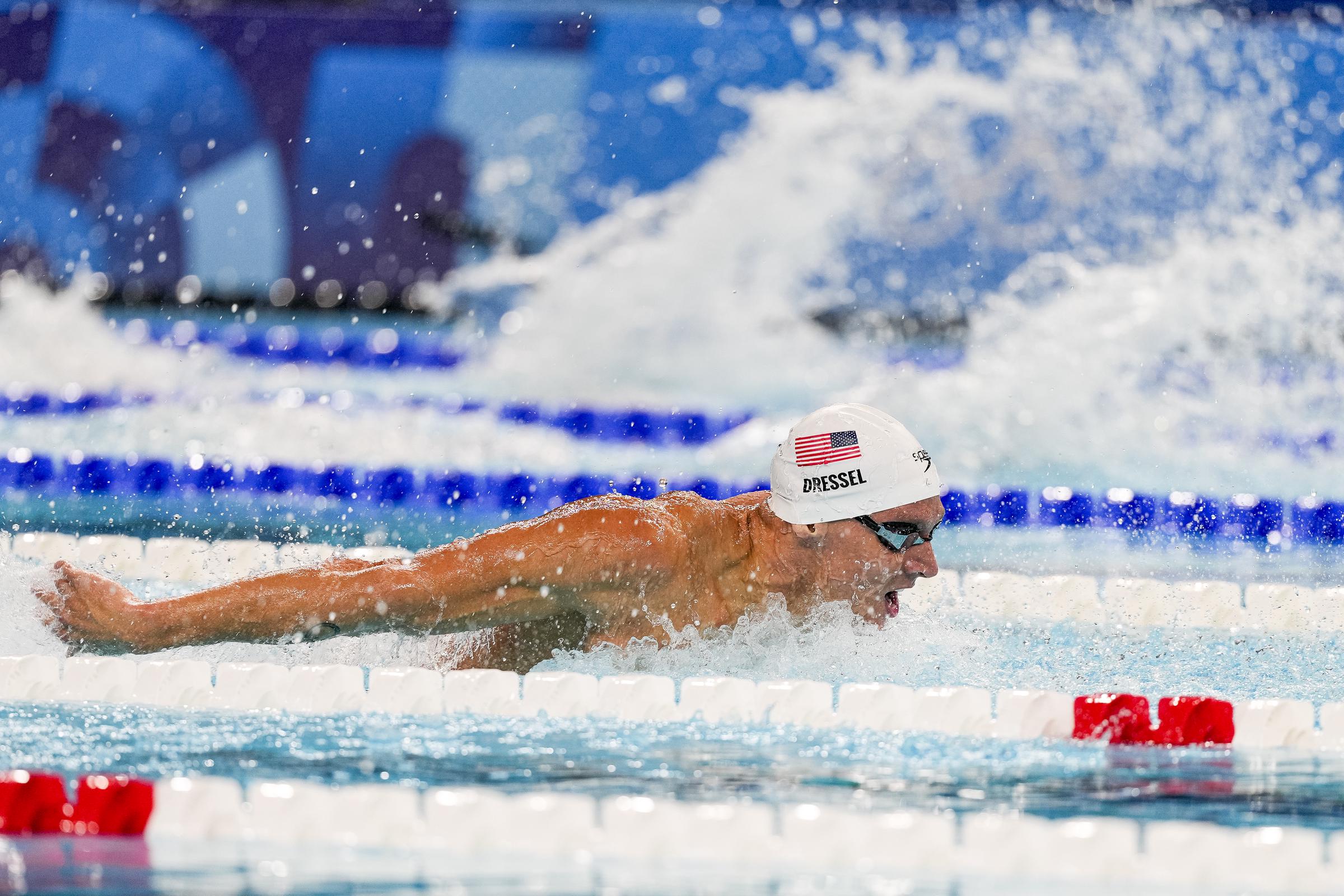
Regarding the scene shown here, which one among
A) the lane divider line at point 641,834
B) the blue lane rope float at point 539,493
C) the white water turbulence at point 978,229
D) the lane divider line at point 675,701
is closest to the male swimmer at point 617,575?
the lane divider line at point 675,701

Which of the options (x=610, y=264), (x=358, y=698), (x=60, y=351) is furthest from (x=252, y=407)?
(x=358, y=698)

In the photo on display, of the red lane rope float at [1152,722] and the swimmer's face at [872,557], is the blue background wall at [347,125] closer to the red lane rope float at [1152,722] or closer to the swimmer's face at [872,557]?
the swimmer's face at [872,557]

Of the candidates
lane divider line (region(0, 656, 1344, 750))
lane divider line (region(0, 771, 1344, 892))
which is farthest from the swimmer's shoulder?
lane divider line (region(0, 771, 1344, 892))

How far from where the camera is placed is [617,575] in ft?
8.45

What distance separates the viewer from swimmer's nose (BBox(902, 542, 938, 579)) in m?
2.72

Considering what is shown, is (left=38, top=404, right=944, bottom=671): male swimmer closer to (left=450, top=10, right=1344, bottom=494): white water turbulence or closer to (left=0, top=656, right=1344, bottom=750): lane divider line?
(left=0, top=656, right=1344, bottom=750): lane divider line

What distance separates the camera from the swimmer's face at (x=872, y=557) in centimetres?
274

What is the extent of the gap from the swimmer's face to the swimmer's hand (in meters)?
1.09

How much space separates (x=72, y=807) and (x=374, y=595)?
24.0 inches

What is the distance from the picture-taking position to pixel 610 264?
9.25 metres

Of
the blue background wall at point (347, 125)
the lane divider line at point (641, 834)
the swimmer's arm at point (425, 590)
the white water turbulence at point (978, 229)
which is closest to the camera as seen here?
the lane divider line at point (641, 834)

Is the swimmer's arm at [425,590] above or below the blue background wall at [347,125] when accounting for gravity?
below

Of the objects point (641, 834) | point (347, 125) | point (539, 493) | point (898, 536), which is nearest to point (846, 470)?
point (898, 536)

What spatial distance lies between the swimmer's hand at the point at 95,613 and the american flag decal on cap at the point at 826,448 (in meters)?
1.08
